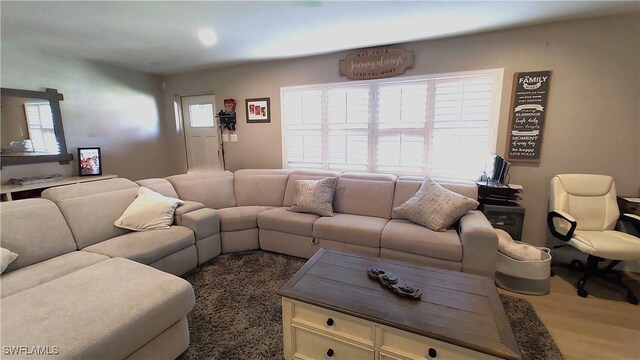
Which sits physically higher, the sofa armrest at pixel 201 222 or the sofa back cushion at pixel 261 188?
the sofa back cushion at pixel 261 188

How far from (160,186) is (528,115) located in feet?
13.2

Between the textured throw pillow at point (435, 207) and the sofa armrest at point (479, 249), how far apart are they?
0.24 meters

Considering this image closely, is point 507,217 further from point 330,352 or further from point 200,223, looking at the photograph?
point 200,223

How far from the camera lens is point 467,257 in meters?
2.13

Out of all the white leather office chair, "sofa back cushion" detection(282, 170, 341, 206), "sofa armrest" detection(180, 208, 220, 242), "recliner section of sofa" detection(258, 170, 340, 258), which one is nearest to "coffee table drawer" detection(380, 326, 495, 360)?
"recliner section of sofa" detection(258, 170, 340, 258)

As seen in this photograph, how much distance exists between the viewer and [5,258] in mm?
1656

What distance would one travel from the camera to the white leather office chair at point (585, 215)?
88.5 inches

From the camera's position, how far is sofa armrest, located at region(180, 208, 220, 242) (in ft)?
8.45

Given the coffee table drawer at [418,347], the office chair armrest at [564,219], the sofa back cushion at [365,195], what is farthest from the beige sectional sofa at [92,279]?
the office chair armrest at [564,219]

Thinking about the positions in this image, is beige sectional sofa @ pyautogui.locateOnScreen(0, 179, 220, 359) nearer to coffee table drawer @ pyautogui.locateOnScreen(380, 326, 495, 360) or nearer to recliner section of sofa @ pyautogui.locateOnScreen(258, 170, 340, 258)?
recliner section of sofa @ pyautogui.locateOnScreen(258, 170, 340, 258)

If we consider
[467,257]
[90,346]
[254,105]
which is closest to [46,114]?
[254,105]

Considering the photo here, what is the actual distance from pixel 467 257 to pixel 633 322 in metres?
1.16

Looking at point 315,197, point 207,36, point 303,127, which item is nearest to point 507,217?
point 315,197

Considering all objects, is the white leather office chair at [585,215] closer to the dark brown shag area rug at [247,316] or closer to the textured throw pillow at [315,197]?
the dark brown shag area rug at [247,316]
